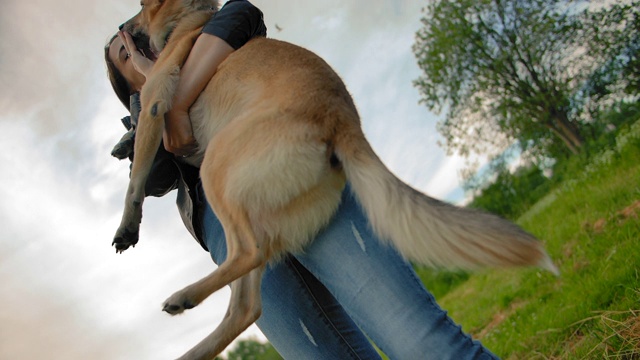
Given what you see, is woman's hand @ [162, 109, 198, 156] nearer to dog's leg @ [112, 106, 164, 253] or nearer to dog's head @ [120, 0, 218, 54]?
dog's leg @ [112, 106, 164, 253]

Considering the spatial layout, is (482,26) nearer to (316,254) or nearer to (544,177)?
(544,177)

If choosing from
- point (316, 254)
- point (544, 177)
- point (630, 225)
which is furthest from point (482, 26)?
point (316, 254)

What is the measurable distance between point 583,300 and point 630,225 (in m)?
1.25

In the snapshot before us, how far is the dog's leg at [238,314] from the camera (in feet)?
7.53

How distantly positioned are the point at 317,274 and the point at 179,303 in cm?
55

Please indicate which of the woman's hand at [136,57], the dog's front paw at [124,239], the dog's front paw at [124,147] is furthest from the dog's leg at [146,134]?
the dog's front paw at [124,147]

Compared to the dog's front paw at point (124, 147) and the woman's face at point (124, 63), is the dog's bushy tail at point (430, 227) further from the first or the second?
the woman's face at point (124, 63)

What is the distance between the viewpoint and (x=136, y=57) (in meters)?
2.90

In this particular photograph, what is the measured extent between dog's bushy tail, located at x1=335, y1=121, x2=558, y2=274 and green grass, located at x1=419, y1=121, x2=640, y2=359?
2.88 ft

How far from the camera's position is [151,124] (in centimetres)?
251

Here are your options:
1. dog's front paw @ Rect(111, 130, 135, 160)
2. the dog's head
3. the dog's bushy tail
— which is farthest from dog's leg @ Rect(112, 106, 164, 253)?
the dog's bushy tail

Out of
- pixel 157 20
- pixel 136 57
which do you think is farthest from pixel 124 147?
pixel 157 20

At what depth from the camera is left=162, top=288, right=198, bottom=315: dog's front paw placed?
2.13 metres

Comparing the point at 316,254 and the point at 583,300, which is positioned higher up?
the point at 316,254
